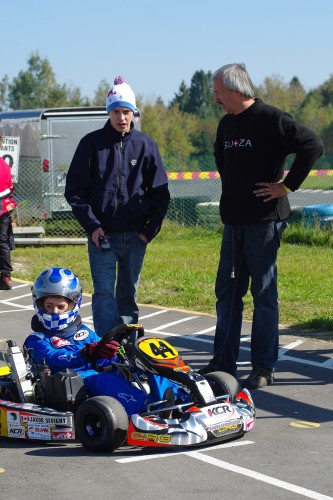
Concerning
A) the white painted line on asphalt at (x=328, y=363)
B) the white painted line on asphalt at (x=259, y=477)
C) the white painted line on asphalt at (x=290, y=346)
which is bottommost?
the white painted line on asphalt at (x=259, y=477)

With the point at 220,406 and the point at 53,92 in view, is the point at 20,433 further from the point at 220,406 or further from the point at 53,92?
the point at 53,92

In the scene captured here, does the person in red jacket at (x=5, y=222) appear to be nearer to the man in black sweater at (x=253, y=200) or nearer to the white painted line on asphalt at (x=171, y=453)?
the man in black sweater at (x=253, y=200)

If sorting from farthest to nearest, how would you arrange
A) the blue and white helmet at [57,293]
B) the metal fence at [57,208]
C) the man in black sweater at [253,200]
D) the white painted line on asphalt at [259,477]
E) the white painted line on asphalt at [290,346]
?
the metal fence at [57,208], the white painted line on asphalt at [290,346], the man in black sweater at [253,200], the blue and white helmet at [57,293], the white painted line on asphalt at [259,477]

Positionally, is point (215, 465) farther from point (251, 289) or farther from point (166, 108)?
point (166, 108)

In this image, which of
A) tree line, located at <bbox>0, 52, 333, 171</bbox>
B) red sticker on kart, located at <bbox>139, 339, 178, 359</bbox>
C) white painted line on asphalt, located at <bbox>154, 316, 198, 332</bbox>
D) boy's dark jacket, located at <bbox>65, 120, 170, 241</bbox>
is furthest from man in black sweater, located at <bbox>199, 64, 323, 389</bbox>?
tree line, located at <bbox>0, 52, 333, 171</bbox>

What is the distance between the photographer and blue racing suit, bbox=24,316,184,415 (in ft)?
18.5

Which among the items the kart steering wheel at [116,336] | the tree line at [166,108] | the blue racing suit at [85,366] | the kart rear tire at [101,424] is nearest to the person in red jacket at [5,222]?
the blue racing suit at [85,366]

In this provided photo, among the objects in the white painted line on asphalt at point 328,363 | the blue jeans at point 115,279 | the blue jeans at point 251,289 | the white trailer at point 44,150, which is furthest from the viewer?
the white trailer at point 44,150

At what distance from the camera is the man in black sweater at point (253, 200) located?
6660mm

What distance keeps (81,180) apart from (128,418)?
2289 millimetres

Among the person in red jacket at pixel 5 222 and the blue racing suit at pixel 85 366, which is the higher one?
the person in red jacket at pixel 5 222

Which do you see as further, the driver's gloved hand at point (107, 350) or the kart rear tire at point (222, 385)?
the kart rear tire at point (222, 385)

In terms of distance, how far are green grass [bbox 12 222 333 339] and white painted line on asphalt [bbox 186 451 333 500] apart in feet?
12.7

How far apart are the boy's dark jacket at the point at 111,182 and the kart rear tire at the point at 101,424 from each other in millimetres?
1902
